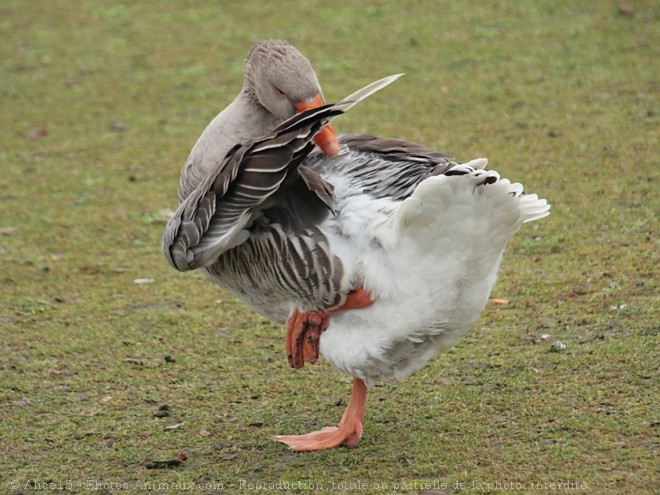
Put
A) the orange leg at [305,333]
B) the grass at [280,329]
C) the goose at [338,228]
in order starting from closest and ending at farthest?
the goose at [338,228]
the grass at [280,329]
the orange leg at [305,333]

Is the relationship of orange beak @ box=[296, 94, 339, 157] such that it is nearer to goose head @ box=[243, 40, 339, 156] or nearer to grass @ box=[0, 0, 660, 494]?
goose head @ box=[243, 40, 339, 156]

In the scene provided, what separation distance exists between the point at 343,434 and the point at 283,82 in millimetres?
1634

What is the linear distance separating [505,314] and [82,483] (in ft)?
8.63

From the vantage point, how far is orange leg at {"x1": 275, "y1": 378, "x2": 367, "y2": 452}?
4.38 meters

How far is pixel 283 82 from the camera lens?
14.5ft

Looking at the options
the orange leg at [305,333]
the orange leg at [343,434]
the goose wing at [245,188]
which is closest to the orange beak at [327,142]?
the goose wing at [245,188]

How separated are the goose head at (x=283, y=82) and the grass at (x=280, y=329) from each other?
145 centimetres

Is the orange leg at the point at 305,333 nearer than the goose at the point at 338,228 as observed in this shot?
No

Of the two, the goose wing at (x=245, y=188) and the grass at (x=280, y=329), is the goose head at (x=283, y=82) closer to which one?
the goose wing at (x=245, y=188)

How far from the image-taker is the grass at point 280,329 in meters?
4.24

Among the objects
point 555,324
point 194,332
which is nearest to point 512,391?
Answer: point 555,324

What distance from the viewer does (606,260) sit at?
6.02 metres

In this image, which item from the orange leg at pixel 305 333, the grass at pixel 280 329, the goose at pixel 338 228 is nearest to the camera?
the goose at pixel 338 228

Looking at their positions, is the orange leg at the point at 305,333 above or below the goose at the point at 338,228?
below
